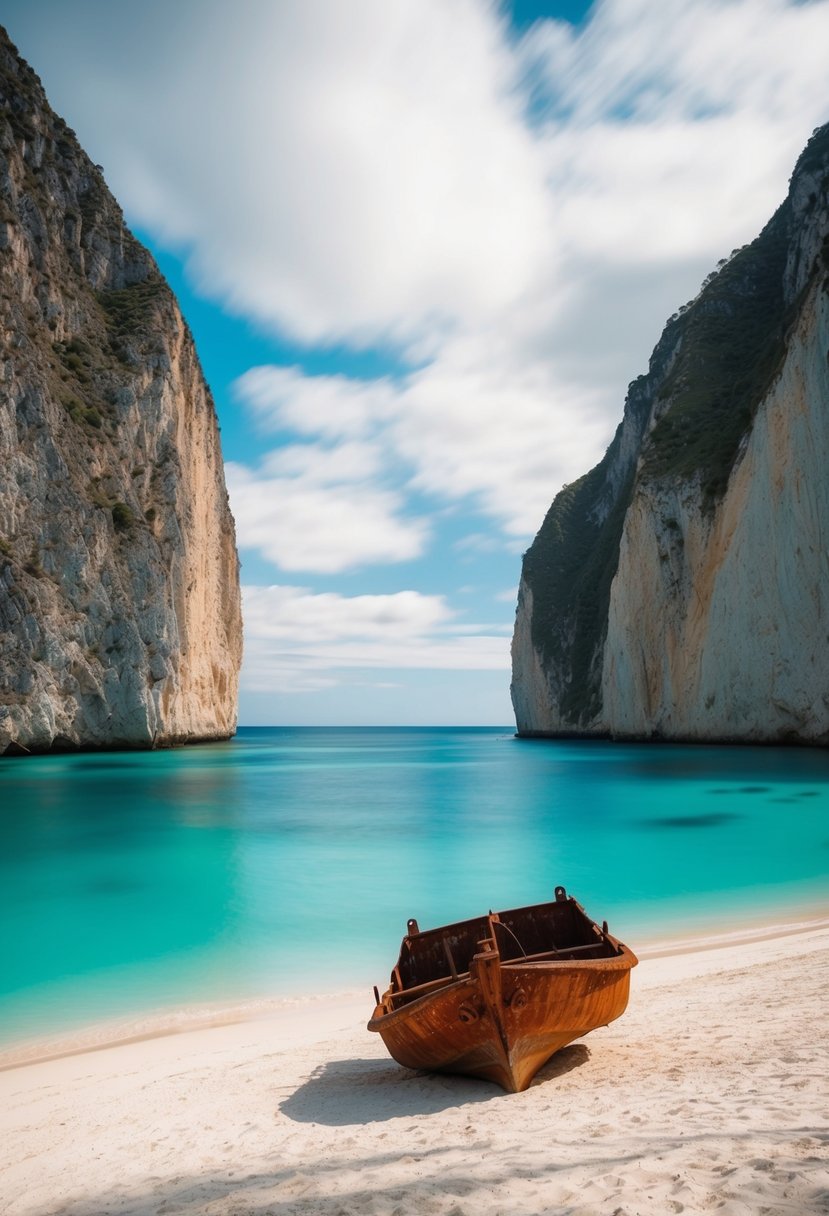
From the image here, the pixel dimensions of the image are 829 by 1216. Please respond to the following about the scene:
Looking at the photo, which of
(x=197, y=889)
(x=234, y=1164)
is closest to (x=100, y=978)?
(x=197, y=889)

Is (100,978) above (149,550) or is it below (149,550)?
below

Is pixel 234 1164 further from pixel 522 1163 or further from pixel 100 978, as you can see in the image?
pixel 100 978

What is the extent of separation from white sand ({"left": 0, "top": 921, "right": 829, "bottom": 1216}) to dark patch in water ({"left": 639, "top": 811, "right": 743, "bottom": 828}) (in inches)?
501

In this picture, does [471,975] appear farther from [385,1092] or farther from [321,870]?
[321,870]

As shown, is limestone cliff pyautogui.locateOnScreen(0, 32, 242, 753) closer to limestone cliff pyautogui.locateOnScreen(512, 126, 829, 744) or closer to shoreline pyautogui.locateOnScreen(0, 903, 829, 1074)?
limestone cliff pyautogui.locateOnScreen(512, 126, 829, 744)

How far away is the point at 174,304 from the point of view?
56.4m

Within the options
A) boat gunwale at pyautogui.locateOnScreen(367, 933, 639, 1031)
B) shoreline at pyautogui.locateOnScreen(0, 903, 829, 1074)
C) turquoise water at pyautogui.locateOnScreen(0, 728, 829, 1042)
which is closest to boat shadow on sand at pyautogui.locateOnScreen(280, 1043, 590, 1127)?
boat gunwale at pyautogui.locateOnScreen(367, 933, 639, 1031)

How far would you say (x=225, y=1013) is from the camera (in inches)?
323

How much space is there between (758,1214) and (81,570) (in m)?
43.5

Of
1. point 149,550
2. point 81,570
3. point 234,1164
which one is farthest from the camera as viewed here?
point 149,550

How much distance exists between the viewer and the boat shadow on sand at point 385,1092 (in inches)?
194

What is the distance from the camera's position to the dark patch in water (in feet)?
64.3

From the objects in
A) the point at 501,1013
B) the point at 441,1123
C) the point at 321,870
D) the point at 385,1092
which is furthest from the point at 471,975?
the point at 321,870

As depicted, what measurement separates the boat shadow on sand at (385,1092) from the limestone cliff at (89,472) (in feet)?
119
